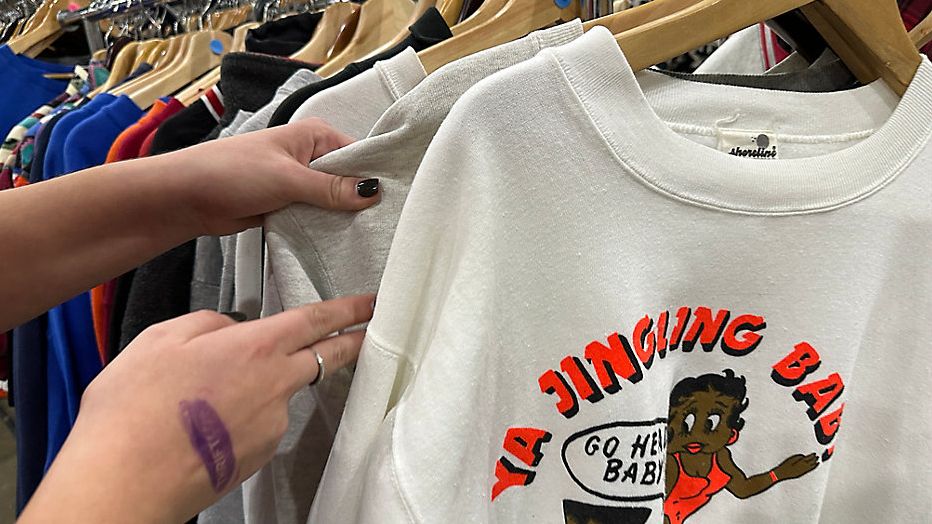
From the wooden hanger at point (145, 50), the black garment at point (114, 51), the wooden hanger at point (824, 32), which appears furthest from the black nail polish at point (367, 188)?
the black garment at point (114, 51)

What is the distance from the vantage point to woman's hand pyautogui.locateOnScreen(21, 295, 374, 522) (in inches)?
12.0

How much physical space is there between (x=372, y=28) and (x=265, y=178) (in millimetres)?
414

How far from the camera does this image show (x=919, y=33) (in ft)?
1.91

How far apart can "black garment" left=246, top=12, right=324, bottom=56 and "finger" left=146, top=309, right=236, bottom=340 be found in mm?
602

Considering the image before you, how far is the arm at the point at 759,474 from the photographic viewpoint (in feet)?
1.66

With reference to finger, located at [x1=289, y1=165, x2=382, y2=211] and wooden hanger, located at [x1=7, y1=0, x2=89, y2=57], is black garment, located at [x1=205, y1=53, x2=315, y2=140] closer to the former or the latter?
finger, located at [x1=289, y1=165, x2=382, y2=211]

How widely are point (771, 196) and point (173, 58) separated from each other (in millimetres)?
1047

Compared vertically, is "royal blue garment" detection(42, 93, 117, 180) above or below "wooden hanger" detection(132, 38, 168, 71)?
below

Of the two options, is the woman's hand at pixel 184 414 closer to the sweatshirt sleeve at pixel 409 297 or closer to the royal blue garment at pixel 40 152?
the sweatshirt sleeve at pixel 409 297

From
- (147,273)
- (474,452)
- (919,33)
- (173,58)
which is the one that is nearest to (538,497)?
(474,452)

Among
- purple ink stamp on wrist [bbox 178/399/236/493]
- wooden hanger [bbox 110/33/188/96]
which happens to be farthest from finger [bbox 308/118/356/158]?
wooden hanger [bbox 110/33/188/96]

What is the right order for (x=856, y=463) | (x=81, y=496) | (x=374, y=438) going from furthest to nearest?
(x=856, y=463) < (x=374, y=438) < (x=81, y=496)

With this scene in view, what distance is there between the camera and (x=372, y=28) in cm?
80

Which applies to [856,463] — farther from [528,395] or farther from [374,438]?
[374,438]
